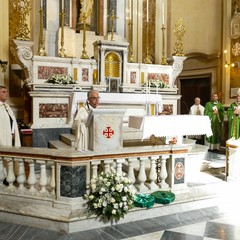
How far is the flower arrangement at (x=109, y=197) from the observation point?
398 centimetres

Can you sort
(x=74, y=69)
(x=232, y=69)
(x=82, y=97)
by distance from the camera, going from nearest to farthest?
1. (x=82, y=97)
2. (x=74, y=69)
3. (x=232, y=69)

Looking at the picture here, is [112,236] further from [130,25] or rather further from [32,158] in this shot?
[130,25]

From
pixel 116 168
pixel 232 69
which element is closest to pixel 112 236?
pixel 116 168

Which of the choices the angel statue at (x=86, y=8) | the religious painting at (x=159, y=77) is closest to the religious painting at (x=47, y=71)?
the angel statue at (x=86, y=8)

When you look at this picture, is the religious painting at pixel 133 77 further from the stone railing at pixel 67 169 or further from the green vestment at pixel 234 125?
the stone railing at pixel 67 169

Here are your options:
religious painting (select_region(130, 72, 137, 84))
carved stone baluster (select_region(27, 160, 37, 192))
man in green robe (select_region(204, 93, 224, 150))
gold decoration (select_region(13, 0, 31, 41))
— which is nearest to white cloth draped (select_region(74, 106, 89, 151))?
carved stone baluster (select_region(27, 160, 37, 192))

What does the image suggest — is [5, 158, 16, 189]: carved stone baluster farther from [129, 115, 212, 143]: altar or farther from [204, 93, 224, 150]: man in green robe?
[204, 93, 224, 150]: man in green robe

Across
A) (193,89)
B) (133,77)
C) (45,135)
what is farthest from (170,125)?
(193,89)

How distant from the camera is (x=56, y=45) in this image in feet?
33.6

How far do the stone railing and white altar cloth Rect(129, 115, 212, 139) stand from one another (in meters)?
0.48

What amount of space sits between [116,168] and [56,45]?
6848 mm

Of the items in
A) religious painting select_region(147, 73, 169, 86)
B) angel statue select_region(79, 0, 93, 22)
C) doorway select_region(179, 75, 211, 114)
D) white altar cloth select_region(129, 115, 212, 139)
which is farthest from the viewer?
doorway select_region(179, 75, 211, 114)

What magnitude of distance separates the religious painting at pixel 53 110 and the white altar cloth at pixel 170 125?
10.7 ft

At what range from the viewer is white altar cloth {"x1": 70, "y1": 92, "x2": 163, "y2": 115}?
8.11m
